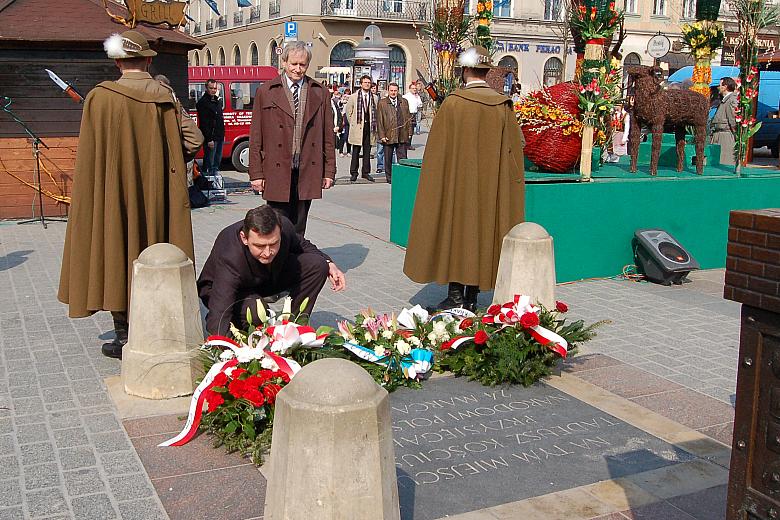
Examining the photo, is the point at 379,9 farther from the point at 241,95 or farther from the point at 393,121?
the point at 393,121

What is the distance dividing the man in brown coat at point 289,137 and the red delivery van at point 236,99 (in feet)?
34.9

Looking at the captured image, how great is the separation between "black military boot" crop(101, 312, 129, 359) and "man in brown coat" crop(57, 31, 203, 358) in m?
0.08

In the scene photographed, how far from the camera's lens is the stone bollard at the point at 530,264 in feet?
18.7

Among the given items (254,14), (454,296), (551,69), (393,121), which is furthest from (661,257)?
(254,14)

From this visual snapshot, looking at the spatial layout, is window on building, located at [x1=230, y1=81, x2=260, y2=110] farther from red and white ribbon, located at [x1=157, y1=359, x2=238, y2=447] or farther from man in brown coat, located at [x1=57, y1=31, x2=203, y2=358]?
red and white ribbon, located at [x1=157, y1=359, x2=238, y2=447]

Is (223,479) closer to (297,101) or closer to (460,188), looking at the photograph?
(460,188)

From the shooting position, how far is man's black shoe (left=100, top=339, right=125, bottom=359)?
221 inches

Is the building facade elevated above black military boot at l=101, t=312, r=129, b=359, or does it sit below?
above

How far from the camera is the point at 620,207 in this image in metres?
8.42

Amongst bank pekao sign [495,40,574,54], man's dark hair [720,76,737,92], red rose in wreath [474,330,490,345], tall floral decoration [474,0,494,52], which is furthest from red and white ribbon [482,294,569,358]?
bank pekao sign [495,40,574,54]

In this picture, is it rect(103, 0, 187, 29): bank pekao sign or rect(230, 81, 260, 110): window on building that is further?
rect(230, 81, 260, 110): window on building

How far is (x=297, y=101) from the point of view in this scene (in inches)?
296

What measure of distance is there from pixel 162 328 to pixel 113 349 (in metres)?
0.99

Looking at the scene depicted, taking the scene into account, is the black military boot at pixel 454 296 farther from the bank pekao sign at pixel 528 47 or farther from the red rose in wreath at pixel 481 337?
the bank pekao sign at pixel 528 47
